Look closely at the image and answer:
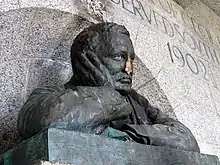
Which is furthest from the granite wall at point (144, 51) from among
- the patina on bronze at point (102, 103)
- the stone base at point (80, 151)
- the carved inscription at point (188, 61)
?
the stone base at point (80, 151)

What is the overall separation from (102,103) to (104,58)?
171 mm

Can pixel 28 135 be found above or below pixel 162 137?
below

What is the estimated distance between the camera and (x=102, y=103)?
120cm

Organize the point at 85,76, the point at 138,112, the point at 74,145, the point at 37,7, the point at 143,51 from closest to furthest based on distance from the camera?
the point at 74,145 → the point at 85,76 → the point at 138,112 → the point at 37,7 → the point at 143,51

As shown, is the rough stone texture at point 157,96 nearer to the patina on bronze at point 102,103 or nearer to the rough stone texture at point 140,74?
the rough stone texture at point 140,74

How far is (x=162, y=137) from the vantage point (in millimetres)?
1267

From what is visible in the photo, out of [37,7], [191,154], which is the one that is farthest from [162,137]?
[37,7]

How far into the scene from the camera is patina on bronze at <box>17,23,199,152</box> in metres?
1.16

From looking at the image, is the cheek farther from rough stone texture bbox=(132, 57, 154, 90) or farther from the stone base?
rough stone texture bbox=(132, 57, 154, 90)

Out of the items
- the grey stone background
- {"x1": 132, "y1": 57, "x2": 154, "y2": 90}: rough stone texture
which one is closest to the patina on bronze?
the grey stone background

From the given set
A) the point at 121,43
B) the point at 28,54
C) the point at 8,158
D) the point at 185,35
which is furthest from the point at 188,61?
the point at 8,158

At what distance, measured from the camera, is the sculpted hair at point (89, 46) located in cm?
134

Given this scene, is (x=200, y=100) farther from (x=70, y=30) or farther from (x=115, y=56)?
(x=115, y=56)

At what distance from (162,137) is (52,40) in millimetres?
570
